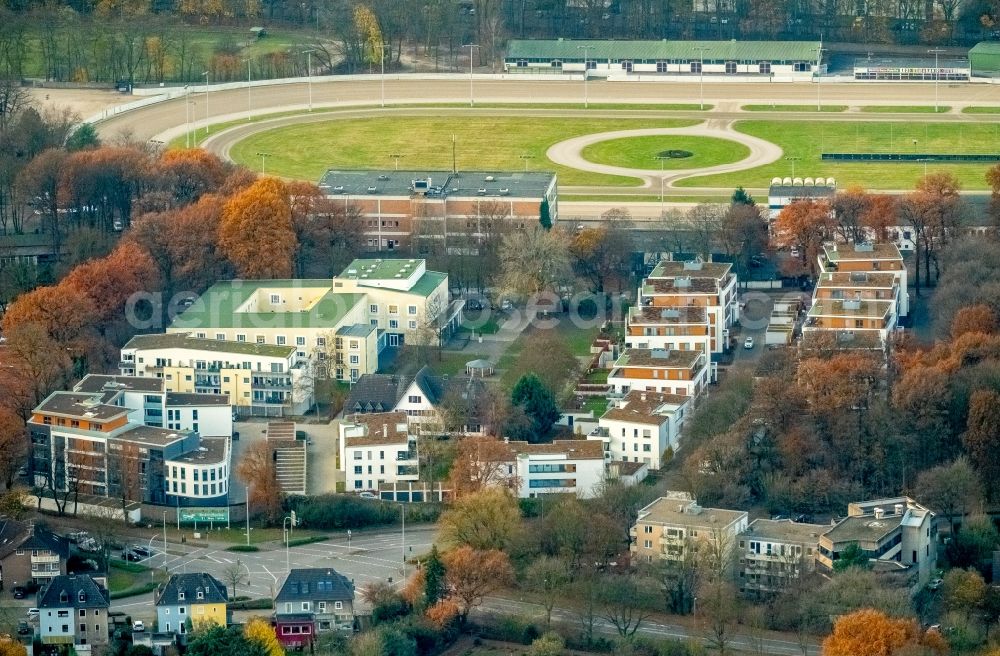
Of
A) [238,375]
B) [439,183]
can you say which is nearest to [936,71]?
[439,183]

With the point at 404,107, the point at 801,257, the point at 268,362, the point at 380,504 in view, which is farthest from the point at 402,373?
the point at 404,107

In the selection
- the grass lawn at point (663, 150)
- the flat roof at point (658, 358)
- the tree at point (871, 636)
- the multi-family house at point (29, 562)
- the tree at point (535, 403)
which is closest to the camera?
the tree at point (871, 636)

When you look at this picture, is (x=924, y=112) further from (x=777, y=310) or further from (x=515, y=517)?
(x=515, y=517)

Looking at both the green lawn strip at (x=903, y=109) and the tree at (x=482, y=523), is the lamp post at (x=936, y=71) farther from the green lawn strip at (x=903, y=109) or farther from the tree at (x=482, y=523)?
the tree at (x=482, y=523)

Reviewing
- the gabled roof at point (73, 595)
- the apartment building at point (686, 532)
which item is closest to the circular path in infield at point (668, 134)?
the apartment building at point (686, 532)

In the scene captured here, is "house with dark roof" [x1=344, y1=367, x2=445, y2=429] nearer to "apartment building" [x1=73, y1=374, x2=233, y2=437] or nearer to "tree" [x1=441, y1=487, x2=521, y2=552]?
"apartment building" [x1=73, y1=374, x2=233, y2=437]

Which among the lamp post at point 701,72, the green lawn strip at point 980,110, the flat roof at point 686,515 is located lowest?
the flat roof at point 686,515

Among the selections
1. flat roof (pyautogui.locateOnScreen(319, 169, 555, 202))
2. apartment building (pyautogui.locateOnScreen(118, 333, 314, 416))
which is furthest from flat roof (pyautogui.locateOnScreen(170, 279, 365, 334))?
flat roof (pyautogui.locateOnScreen(319, 169, 555, 202))
